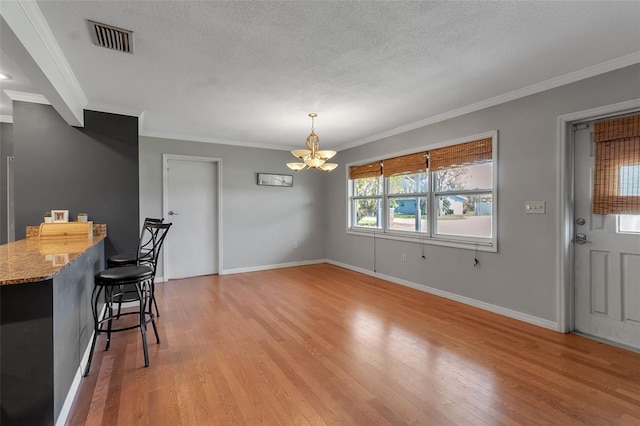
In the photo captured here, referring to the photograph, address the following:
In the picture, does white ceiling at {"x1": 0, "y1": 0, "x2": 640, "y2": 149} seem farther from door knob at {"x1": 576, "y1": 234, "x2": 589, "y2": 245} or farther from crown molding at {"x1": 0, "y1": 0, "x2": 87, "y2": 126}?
door knob at {"x1": 576, "y1": 234, "x2": 589, "y2": 245}

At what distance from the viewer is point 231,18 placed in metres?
1.91

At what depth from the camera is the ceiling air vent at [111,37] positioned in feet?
6.54

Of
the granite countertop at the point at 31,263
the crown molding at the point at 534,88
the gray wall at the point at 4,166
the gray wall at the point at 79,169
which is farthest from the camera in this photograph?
the gray wall at the point at 4,166

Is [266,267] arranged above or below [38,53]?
below

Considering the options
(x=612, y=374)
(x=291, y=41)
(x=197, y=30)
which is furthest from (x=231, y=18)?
(x=612, y=374)

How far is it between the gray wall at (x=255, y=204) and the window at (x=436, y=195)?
1.21 m

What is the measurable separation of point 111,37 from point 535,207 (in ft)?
13.0

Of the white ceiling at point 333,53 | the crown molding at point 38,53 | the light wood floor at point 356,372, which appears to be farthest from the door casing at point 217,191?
the crown molding at point 38,53

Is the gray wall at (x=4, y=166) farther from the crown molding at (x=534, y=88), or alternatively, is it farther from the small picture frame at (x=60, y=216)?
the crown molding at (x=534, y=88)

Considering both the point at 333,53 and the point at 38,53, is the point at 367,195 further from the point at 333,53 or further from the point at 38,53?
the point at 38,53

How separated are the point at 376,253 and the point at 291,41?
3723mm

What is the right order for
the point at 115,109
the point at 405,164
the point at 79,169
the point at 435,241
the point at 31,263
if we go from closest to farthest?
the point at 31,263 < the point at 79,169 < the point at 115,109 < the point at 435,241 < the point at 405,164

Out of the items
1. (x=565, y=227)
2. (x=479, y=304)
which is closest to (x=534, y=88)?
(x=565, y=227)

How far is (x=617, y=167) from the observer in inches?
101
